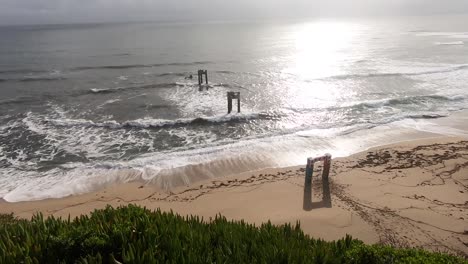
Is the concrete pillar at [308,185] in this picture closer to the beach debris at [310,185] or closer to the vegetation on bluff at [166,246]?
the beach debris at [310,185]

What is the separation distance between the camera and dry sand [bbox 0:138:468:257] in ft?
31.6

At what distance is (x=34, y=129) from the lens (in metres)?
20.5

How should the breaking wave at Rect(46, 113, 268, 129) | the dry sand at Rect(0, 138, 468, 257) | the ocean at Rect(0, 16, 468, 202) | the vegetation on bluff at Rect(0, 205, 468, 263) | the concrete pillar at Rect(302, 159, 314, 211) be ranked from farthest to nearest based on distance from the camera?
the breaking wave at Rect(46, 113, 268, 129), the ocean at Rect(0, 16, 468, 202), the concrete pillar at Rect(302, 159, 314, 211), the dry sand at Rect(0, 138, 468, 257), the vegetation on bluff at Rect(0, 205, 468, 263)

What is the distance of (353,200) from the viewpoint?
37.3 feet

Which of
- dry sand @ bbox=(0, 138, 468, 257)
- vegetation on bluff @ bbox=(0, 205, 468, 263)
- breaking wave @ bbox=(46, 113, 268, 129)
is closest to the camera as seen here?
vegetation on bluff @ bbox=(0, 205, 468, 263)

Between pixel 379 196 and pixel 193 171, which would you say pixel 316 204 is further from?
pixel 193 171

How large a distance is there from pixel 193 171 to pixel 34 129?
12.3 meters

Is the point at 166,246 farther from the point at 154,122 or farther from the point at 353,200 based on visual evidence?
the point at 154,122

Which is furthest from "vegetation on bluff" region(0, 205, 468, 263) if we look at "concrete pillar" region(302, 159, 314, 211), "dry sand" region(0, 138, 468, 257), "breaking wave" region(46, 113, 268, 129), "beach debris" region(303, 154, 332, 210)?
"breaking wave" region(46, 113, 268, 129)

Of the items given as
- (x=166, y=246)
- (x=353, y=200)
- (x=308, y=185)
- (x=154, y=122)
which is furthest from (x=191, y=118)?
(x=166, y=246)

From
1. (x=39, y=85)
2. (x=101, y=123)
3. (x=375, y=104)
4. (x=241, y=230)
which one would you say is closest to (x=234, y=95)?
(x=101, y=123)

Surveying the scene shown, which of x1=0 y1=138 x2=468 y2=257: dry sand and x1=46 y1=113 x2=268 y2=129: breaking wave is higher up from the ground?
x1=46 y1=113 x2=268 y2=129: breaking wave

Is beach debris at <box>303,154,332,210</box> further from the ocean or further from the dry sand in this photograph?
the ocean

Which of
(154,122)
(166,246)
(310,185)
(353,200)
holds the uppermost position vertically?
(166,246)
